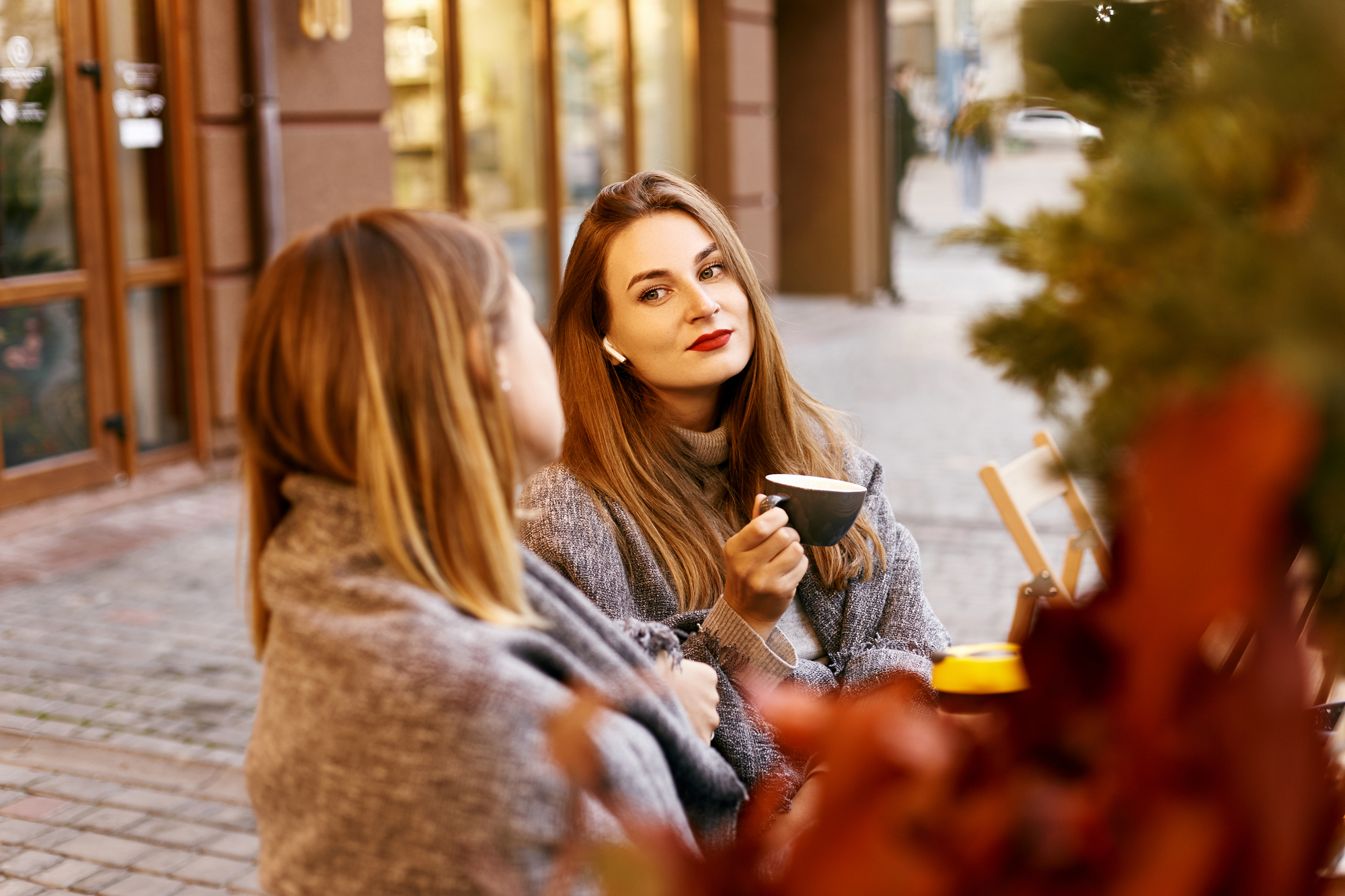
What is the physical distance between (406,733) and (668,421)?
141 cm

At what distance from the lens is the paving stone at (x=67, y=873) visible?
337cm

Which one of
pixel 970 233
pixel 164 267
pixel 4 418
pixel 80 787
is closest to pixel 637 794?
pixel 970 233

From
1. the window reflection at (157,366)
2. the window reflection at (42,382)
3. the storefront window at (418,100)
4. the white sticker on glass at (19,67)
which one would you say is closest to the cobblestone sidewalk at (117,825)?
the window reflection at (42,382)

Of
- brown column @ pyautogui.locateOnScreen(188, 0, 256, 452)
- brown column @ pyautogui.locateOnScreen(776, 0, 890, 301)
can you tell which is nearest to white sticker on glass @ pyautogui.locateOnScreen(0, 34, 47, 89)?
brown column @ pyautogui.locateOnScreen(188, 0, 256, 452)

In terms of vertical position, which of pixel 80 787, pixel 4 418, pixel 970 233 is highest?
pixel 970 233

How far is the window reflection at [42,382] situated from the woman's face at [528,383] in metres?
5.73

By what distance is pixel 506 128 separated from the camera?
10.4 metres

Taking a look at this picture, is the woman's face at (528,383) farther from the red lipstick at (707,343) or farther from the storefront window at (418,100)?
the storefront window at (418,100)

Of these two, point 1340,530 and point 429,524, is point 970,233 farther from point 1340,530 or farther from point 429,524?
point 429,524

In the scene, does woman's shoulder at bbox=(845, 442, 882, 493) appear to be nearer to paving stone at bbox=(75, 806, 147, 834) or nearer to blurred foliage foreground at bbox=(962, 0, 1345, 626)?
blurred foliage foreground at bbox=(962, 0, 1345, 626)

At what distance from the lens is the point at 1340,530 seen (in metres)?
0.89

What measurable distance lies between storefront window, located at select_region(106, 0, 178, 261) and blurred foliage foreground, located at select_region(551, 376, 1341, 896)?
6.92m

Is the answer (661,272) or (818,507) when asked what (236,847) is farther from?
(818,507)

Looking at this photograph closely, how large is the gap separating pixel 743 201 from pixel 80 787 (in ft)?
31.7
